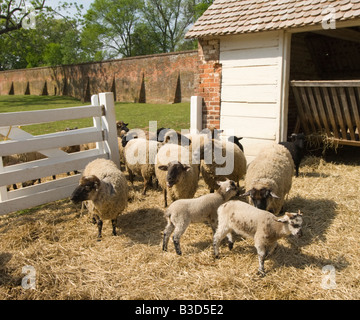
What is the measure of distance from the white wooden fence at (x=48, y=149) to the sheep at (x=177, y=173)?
4.44 ft

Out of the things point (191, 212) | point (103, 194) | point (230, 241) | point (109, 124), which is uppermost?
point (109, 124)

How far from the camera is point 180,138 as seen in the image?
7113 millimetres

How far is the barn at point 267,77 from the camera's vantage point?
6.69 metres

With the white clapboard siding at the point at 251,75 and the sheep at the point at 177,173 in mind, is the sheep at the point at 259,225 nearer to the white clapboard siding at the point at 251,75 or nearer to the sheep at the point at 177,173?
the sheep at the point at 177,173

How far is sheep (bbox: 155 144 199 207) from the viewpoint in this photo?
16.2 ft

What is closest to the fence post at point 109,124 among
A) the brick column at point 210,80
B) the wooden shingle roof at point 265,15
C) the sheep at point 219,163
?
the sheep at point 219,163

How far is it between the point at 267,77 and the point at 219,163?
2.67m

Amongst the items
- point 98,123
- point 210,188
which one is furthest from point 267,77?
point 98,123

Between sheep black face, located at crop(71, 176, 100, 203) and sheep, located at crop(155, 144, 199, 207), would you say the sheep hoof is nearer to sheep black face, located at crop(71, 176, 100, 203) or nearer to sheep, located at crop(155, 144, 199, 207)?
sheep, located at crop(155, 144, 199, 207)

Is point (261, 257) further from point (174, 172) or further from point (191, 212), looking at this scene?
point (174, 172)

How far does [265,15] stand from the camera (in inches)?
283

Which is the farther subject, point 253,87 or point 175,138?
point 253,87
